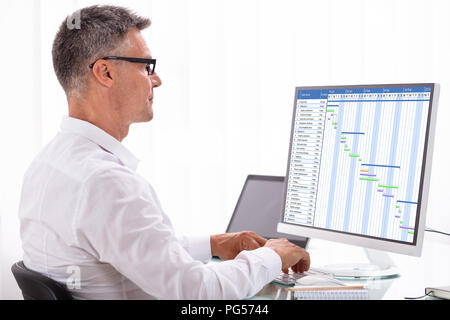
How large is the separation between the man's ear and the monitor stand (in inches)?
28.6

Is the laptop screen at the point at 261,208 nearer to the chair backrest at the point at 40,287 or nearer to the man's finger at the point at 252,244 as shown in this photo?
the man's finger at the point at 252,244

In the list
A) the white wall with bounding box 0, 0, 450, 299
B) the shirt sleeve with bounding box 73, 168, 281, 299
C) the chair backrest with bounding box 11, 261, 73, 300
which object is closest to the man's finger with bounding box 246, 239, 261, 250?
the shirt sleeve with bounding box 73, 168, 281, 299

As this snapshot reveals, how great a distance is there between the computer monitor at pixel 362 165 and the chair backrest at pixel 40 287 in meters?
0.69

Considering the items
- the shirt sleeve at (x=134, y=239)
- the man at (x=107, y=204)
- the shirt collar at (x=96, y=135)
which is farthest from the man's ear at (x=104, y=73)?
the shirt sleeve at (x=134, y=239)

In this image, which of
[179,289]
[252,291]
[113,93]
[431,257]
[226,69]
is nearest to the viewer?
[179,289]

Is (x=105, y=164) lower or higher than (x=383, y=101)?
lower

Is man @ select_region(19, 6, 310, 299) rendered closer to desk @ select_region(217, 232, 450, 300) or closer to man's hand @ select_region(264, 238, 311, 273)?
man's hand @ select_region(264, 238, 311, 273)

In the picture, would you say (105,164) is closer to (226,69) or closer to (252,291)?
(252,291)

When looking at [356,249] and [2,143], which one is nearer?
[356,249]

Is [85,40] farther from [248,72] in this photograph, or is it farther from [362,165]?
[248,72]

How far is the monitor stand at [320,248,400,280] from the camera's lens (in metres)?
1.32

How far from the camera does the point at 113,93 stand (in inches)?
47.0

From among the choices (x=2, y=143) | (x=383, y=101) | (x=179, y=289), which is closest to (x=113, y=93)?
(x=179, y=289)
